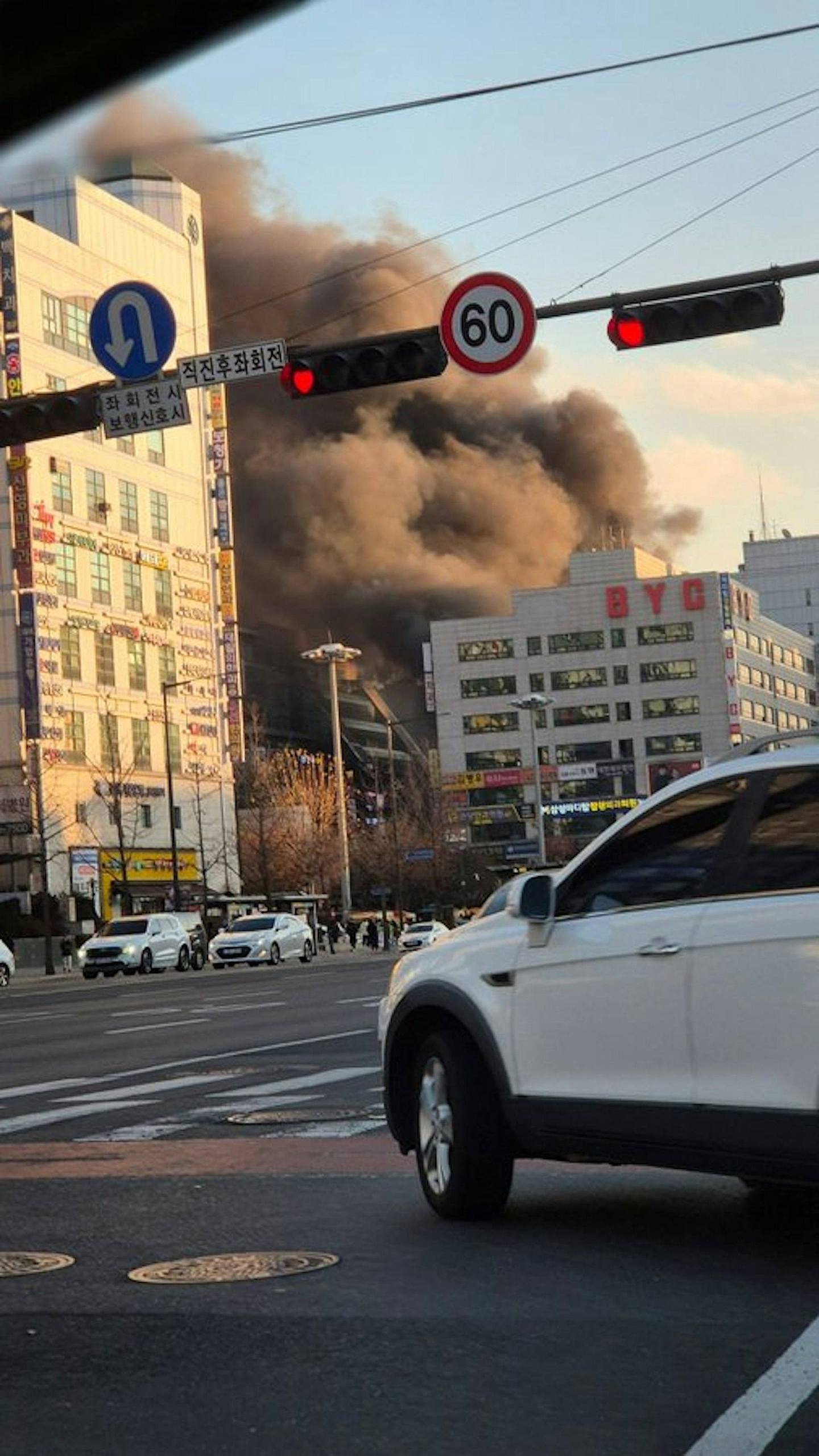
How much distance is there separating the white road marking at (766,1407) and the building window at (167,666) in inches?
3269

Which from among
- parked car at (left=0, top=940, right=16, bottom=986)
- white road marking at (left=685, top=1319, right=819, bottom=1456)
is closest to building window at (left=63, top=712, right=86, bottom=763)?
parked car at (left=0, top=940, right=16, bottom=986)

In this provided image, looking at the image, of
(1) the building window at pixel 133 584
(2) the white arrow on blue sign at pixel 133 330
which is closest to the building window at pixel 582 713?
(1) the building window at pixel 133 584

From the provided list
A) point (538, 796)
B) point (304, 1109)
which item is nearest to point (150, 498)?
point (538, 796)

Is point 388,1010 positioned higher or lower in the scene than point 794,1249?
higher

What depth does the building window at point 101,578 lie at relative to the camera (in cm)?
8231

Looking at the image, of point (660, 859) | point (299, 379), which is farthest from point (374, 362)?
point (660, 859)

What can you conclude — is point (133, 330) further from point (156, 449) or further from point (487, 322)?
point (156, 449)

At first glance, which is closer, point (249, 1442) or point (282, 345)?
point (249, 1442)

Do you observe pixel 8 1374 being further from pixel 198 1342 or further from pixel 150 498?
pixel 150 498

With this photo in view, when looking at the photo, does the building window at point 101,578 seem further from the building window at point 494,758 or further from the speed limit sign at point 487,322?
the building window at point 494,758

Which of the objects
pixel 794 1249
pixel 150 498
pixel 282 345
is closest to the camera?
pixel 794 1249

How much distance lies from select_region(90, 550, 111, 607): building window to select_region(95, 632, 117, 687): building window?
128cm

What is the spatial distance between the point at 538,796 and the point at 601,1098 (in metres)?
107

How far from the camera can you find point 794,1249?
7.38 meters
